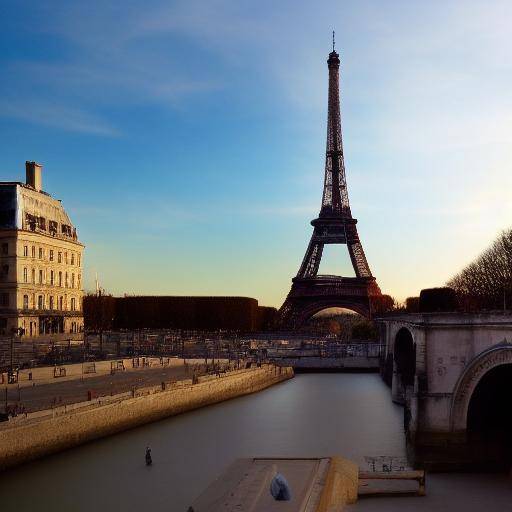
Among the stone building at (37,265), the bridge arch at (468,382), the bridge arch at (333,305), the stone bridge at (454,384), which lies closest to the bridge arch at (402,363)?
the stone bridge at (454,384)

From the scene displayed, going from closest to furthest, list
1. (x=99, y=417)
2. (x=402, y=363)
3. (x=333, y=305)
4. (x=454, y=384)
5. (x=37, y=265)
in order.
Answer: (x=454, y=384)
(x=99, y=417)
(x=402, y=363)
(x=37, y=265)
(x=333, y=305)

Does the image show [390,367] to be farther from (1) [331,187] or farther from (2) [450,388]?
(1) [331,187]

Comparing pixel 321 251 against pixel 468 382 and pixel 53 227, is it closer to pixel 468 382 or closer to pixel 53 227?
pixel 53 227

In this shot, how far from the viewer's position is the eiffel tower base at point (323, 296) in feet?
325

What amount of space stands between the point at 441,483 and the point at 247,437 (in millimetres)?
11321

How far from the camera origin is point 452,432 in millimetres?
25938

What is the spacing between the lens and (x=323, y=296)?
99000 mm

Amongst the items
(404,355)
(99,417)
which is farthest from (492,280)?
(99,417)

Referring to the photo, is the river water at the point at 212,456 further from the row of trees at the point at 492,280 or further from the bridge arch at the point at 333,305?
the bridge arch at the point at 333,305

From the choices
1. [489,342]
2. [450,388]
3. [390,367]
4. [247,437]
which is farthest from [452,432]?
[390,367]

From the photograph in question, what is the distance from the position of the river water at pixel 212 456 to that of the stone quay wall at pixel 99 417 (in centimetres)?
45

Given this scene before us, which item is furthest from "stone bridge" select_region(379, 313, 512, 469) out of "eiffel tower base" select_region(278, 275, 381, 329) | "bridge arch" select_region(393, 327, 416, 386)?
"eiffel tower base" select_region(278, 275, 381, 329)

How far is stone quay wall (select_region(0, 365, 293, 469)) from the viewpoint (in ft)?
81.4

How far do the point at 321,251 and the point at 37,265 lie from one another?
54768mm
